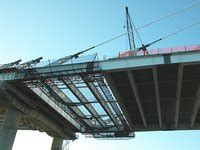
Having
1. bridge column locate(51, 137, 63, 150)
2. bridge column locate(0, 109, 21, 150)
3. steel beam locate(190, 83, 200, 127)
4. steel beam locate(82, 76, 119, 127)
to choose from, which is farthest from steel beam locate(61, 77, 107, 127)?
steel beam locate(190, 83, 200, 127)

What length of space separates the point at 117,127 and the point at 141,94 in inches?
501

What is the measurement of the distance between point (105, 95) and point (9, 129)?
12.2 metres

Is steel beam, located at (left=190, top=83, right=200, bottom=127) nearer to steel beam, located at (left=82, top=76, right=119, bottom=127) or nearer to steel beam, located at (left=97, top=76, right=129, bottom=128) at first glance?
steel beam, located at (left=97, top=76, right=129, bottom=128)

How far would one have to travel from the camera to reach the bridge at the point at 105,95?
29344 mm

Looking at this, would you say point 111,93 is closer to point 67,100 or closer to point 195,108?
point 67,100

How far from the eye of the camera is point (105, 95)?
34.9 metres

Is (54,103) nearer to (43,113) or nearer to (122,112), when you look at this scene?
(43,113)

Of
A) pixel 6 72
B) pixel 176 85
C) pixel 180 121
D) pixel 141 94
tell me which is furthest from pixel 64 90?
pixel 180 121

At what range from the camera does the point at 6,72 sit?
1342 inches

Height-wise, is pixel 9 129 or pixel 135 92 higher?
pixel 135 92

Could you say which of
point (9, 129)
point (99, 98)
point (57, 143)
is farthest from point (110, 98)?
point (57, 143)

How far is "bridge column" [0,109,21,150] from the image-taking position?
36194mm

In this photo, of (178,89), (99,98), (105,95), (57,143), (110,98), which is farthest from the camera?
(57,143)

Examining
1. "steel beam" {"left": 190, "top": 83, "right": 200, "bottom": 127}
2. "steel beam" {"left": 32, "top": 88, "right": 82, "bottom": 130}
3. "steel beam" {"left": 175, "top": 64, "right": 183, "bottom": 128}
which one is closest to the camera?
"steel beam" {"left": 175, "top": 64, "right": 183, "bottom": 128}
